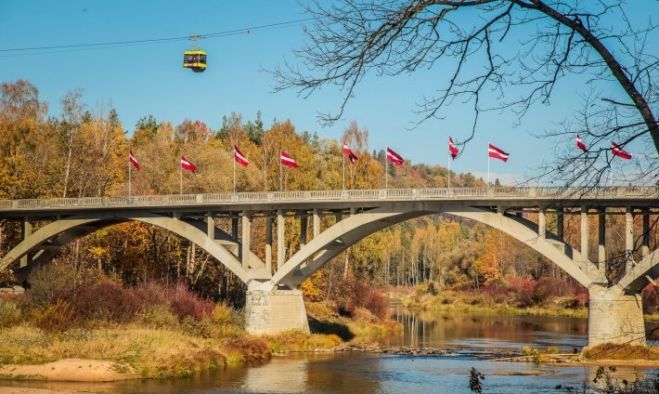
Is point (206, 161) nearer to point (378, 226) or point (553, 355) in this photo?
point (378, 226)

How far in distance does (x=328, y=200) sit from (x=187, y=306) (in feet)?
35.1

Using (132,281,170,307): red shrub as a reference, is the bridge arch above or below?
above

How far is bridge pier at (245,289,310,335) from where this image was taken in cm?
5466

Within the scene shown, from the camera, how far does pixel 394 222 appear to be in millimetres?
53062

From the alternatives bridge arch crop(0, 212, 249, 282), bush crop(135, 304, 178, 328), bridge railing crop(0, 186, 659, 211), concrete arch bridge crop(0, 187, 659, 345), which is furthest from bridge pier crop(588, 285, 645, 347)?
bush crop(135, 304, 178, 328)

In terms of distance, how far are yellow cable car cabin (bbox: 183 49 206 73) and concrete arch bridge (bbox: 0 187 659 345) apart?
26.2 feet

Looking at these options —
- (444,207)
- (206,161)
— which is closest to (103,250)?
(206,161)

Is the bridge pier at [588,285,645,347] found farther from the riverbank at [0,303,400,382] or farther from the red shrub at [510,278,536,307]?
the red shrub at [510,278,536,307]

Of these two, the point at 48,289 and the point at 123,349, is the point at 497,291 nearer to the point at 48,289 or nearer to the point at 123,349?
the point at 48,289

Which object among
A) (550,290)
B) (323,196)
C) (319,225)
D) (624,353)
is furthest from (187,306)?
(550,290)

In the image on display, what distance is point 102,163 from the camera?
77938 mm

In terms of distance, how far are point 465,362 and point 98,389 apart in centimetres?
1898

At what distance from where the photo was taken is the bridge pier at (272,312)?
2152 inches

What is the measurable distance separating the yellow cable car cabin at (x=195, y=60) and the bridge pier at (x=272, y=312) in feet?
45.6
